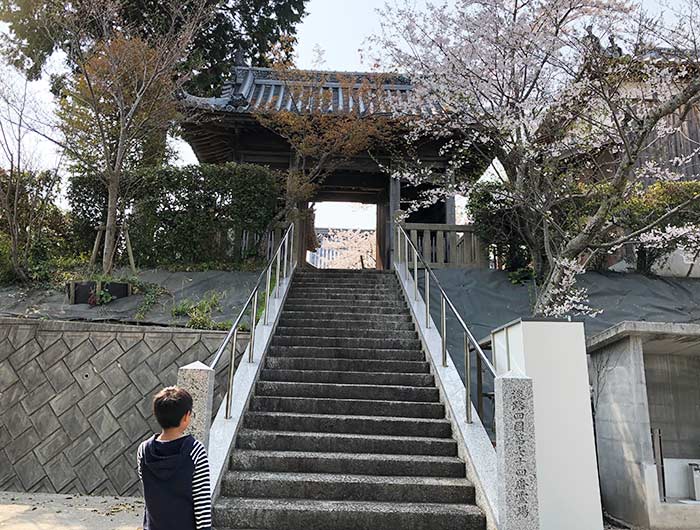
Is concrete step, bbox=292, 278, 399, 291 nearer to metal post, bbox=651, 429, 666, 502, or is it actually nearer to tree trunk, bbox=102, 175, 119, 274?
tree trunk, bbox=102, 175, 119, 274

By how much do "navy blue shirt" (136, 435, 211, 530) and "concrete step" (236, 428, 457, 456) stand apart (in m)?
2.68

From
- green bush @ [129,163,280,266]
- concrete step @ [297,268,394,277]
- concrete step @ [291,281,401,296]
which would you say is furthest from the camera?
concrete step @ [297,268,394,277]

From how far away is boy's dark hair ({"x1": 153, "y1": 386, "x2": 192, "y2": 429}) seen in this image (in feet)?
7.39

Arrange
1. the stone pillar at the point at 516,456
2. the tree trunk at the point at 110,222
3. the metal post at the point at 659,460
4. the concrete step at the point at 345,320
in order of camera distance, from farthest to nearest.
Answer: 1. the tree trunk at the point at 110,222
2. the concrete step at the point at 345,320
3. the metal post at the point at 659,460
4. the stone pillar at the point at 516,456

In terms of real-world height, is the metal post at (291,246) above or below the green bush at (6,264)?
above

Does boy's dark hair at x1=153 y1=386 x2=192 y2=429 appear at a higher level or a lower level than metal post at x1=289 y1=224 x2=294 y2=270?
lower

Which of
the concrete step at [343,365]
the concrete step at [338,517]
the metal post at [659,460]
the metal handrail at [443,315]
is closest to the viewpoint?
the concrete step at [338,517]

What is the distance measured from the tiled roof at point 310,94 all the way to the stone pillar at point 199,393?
724 centimetres

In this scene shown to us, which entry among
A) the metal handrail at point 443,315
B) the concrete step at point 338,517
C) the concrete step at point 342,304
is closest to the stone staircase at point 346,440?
the concrete step at point 338,517

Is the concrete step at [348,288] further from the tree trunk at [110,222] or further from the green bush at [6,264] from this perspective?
the green bush at [6,264]

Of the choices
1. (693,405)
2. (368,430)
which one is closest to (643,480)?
(693,405)

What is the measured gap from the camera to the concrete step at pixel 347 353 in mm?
6539

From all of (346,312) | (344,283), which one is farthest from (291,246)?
(346,312)

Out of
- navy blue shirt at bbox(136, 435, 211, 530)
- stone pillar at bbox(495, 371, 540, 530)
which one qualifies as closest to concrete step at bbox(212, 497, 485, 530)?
stone pillar at bbox(495, 371, 540, 530)
